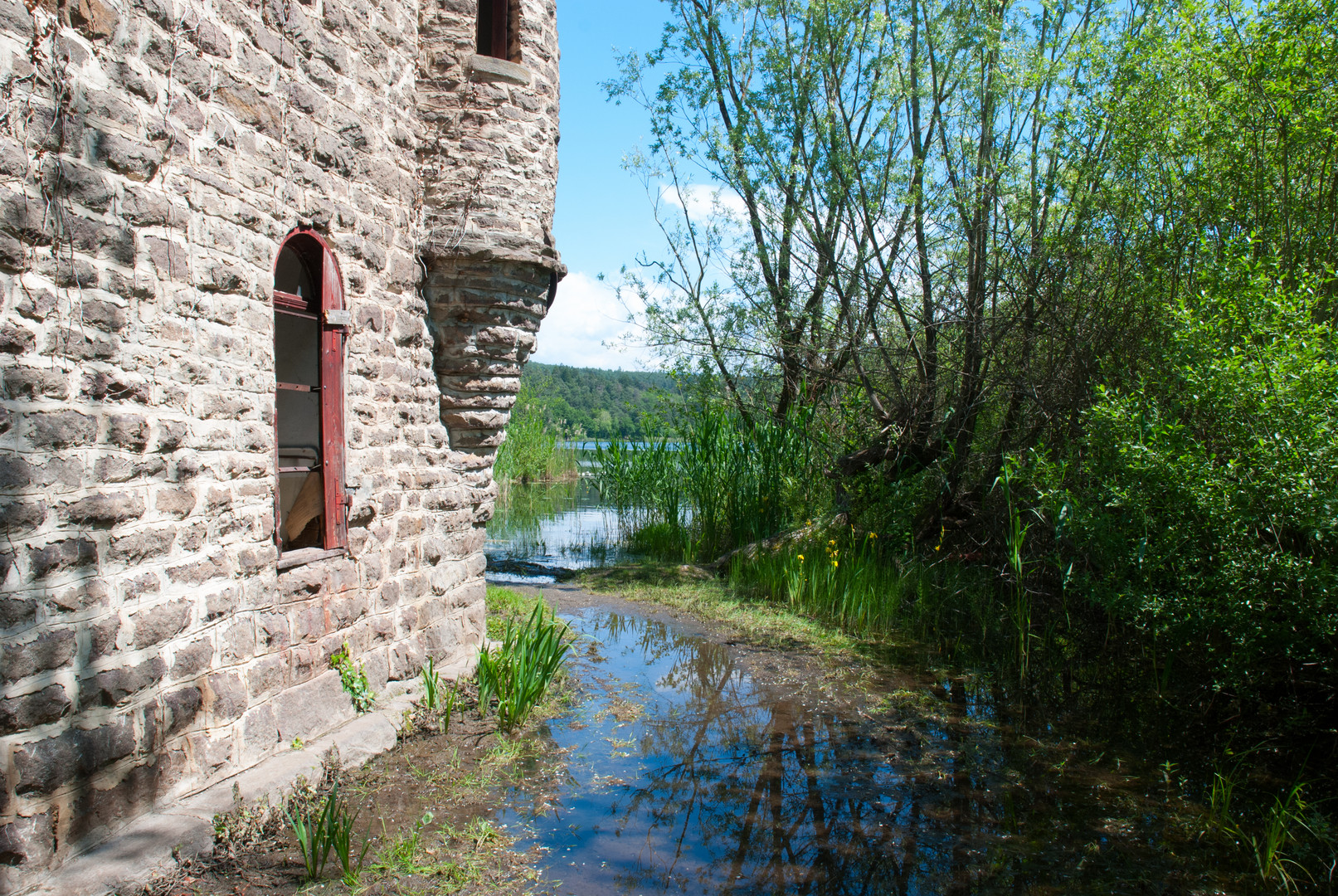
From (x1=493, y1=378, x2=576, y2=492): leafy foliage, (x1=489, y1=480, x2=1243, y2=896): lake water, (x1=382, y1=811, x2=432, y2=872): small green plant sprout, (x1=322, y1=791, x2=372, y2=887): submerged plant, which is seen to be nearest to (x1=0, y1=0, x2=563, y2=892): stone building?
(x1=322, y1=791, x2=372, y2=887): submerged plant

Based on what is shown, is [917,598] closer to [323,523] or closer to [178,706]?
[323,523]

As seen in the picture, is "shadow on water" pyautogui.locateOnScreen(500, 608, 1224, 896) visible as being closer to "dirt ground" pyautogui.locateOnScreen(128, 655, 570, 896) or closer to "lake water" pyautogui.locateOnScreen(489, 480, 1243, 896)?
"lake water" pyautogui.locateOnScreen(489, 480, 1243, 896)

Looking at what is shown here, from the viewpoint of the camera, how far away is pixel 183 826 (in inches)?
132

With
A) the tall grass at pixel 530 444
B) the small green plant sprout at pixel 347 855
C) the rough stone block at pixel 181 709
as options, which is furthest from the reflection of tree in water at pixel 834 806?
the tall grass at pixel 530 444

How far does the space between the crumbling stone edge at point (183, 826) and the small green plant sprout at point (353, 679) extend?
0.44ft

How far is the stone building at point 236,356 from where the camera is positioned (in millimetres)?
2982

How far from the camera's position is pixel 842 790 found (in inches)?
174

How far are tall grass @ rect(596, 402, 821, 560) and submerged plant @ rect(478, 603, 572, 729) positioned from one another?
16.6 ft

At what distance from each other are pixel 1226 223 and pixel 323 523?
6315 mm

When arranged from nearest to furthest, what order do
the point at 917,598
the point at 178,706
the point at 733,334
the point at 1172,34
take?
the point at 178,706 → the point at 1172,34 → the point at 917,598 → the point at 733,334

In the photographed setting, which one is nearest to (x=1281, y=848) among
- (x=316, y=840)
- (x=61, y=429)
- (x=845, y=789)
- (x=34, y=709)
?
(x=845, y=789)

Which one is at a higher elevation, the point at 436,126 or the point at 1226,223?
the point at 436,126

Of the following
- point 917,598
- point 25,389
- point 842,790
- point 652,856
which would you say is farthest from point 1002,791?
point 25,389

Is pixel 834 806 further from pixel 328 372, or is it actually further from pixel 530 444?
pixel 530 444
